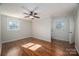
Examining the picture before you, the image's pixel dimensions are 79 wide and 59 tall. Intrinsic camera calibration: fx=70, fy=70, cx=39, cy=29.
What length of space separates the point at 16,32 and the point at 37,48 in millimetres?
546

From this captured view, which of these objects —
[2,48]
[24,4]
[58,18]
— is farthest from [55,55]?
[24,4]

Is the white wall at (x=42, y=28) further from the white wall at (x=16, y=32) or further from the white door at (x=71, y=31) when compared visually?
the white door at (x=71, y=31)

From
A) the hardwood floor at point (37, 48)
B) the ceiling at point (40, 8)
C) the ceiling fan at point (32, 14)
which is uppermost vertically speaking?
the ceiling at point (40, 8)

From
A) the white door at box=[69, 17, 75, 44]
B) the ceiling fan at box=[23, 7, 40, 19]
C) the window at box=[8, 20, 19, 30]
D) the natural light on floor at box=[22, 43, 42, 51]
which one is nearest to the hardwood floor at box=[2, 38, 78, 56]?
the natural light on floor at box=[22, 43, 42, 51]

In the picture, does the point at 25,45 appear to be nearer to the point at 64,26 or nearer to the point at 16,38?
the point at 16,38

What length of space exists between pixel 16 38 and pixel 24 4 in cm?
70

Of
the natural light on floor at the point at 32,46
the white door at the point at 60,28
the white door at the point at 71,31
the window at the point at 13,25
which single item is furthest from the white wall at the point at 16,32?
the white door at the point at 71,31

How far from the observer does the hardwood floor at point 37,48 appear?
1.38 meters

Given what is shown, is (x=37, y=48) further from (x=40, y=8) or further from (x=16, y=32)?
(x=40, y=8)

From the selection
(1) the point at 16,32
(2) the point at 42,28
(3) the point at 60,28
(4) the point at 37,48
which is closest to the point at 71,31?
(3) the point at 60,28

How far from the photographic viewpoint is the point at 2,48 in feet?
4.52

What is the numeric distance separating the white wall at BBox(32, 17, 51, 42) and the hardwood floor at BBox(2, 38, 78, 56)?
12cm

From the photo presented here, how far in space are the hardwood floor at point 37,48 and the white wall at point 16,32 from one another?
0.29 feet

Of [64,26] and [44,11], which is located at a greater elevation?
[44,11]
